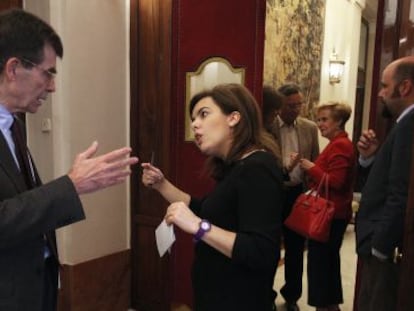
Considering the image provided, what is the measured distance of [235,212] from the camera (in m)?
1.48

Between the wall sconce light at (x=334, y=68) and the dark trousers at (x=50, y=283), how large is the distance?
5.85 m

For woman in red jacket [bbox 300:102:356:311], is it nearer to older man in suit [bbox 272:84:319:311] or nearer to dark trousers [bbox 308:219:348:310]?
dark trousers [bbox 308:219:348:310]

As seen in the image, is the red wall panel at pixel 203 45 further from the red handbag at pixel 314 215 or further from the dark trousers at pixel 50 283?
the dark trousers at pixel 50 283

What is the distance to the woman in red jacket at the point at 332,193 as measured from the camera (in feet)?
9.48

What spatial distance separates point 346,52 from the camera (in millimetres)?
7078

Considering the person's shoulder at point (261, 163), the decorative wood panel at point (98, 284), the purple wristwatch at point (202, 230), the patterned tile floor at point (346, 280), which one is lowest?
the patterned tile floor at point (346, 280)

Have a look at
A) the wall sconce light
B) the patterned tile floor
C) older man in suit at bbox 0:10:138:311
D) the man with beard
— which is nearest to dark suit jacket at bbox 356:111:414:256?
the man with beard

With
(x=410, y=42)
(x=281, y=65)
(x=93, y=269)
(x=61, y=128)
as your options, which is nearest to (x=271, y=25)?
(x=281, y=65)

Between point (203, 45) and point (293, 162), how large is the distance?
1.06 meters

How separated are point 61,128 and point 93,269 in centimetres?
96

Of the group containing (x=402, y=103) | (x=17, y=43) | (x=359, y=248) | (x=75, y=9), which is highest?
(x=75, y=9)

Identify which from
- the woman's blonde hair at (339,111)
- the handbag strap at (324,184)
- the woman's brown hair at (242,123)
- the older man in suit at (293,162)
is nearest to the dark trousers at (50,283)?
the woman's brown hair at (242,123)

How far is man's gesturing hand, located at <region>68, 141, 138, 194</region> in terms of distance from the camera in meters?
1.20

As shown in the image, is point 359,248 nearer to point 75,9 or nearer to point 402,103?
point 402,103
